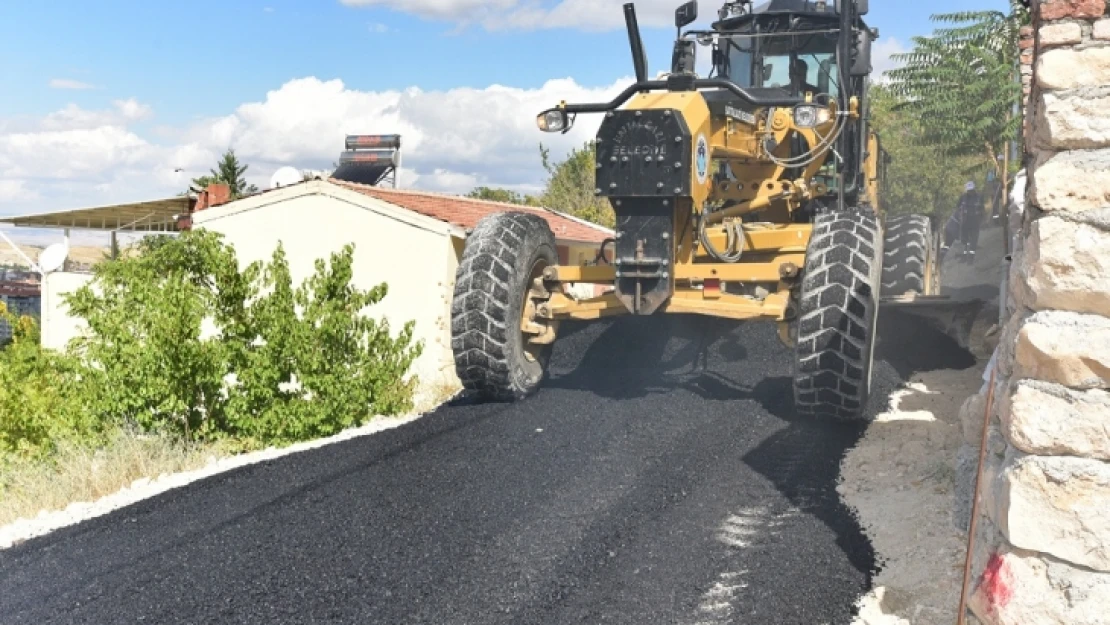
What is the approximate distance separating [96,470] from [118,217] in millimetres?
19935

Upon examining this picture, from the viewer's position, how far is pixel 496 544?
5371 millimetres

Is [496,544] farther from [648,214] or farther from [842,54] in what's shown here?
[842,54]

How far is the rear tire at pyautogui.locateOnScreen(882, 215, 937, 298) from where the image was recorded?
38.2 feet

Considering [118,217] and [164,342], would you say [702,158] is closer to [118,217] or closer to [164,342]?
[164,342]

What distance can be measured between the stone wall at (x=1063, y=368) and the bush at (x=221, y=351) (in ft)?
24.5

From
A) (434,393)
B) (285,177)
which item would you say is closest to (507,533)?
(434,393)

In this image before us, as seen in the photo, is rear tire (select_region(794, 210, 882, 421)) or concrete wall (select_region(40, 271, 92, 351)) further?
concrete wall (select_region(40, 271, 92, 351))

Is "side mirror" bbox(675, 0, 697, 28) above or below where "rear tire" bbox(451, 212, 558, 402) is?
above

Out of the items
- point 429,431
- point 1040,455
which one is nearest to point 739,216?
point 429,431

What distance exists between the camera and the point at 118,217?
1056 inches

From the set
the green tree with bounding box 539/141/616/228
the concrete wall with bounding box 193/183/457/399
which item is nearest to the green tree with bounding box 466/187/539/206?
the green tree with bounding box 539/141/616/228

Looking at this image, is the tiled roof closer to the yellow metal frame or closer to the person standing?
the yellow metal frame

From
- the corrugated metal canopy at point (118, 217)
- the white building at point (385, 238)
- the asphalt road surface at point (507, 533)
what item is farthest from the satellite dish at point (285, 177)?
the asphalt road surface at point (507, 533)

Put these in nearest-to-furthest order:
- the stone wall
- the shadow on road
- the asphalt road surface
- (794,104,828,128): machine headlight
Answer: the stone wall
the asphalt road surface
the shadow on road
(794,104,828,128): machine headlight
